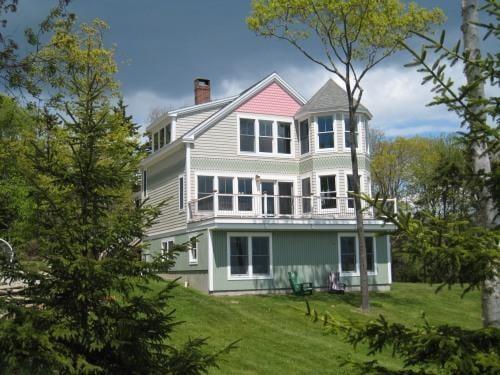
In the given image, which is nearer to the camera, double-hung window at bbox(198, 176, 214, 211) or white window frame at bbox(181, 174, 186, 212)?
double-hung window at bbox(198, 176, 214, 211)

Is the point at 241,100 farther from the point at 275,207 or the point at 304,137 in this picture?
the point at 275,207

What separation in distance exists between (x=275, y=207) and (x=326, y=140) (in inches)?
178

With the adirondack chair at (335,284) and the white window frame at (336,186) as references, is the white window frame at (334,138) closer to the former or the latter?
the white window frame at (336,186)

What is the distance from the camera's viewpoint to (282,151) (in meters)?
27.9

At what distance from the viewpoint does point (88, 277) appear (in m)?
5.10

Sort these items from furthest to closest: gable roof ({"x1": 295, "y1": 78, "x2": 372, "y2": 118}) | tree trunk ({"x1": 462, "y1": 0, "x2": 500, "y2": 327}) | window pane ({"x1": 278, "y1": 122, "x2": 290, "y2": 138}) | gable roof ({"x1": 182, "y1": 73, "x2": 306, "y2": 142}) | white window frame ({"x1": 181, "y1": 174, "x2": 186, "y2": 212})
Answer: window pane ({"x1": 278, "y1": 122, "x2": 290, "y2": 138})
gable roof ({"x1": 295, "y1": 78, "x2": 372, "y2": 118})
gable roof ({"x1": 182, "y1": 73, "x2": 306, "y2": 142})
white window frame ({"x1": 181, "y1": 174, "x2": 186, "y2": 212})
tree trunk ({"x1": 462, "y1": 0, "x2": 500, "y2": 327})

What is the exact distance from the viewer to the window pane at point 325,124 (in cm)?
2706

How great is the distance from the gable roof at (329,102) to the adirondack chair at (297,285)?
840 cm

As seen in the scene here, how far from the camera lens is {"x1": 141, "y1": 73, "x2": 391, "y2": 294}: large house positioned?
905 inches

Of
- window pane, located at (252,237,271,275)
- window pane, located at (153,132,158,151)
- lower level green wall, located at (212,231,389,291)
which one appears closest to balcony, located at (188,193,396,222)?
lower level green wall, located at (212,231,389,291)

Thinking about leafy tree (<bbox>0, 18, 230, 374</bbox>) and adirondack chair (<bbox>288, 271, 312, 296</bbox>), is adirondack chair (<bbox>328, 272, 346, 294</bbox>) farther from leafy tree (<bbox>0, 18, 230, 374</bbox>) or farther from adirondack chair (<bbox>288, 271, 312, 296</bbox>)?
leafy tree (<bbox>0, 18, 230, 374</bbox>)

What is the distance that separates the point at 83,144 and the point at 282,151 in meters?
22.6

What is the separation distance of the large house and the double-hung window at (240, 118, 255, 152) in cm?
5

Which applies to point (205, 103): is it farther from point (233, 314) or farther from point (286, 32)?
point (233, 314)
